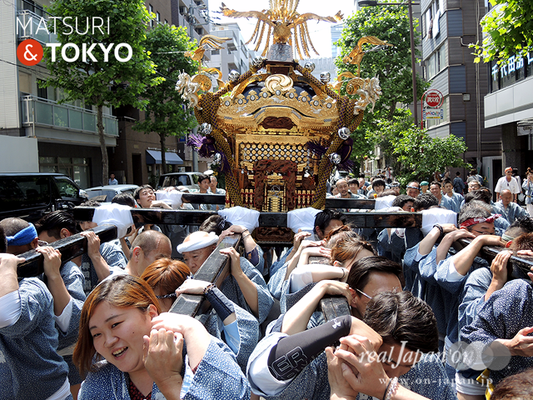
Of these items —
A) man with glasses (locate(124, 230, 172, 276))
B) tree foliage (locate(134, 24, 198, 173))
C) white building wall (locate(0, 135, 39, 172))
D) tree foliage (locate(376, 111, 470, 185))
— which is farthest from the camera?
tree foliage (locate(134, 24, 198, 173))

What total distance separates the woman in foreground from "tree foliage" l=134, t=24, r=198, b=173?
19317 millimetres

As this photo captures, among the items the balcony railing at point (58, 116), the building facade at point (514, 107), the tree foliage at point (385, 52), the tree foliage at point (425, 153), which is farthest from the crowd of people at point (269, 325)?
the tree foliage at point (385, 52)

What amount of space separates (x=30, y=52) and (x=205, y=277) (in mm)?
16163

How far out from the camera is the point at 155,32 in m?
20.3

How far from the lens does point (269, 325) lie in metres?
1.77

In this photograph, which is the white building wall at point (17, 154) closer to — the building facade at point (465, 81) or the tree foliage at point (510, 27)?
the tree foliage at point (510, 27)

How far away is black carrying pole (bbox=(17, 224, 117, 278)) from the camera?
2203 mm

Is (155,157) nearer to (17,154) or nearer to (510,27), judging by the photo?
(17,154)

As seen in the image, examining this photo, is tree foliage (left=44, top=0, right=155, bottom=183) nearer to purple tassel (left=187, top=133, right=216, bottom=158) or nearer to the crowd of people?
purple tassel (left=187, top=133, right=216, bottom=158)

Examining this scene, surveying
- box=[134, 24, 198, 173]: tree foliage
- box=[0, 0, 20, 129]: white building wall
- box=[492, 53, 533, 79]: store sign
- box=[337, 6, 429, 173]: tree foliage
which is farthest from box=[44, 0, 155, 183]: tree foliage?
box=[492, 53, 533, 79]: store sign

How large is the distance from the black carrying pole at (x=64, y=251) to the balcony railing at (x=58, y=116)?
14066mm

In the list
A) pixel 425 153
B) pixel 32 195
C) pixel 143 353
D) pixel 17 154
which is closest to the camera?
pixel 143 353

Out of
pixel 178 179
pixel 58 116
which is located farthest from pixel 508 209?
pixel 58 116

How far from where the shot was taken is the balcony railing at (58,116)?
49.4 ft
